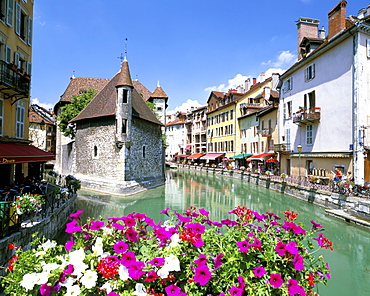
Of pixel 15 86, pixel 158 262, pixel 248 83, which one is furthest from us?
pixel 248 83

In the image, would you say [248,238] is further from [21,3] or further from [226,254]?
[21,3]

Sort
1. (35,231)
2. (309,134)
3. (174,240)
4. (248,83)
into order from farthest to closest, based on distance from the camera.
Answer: (248,83) → (309,134) → (35,231) → (174,240)

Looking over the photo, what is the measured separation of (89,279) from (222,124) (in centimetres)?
4308

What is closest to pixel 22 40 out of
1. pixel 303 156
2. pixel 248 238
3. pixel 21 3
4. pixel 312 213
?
pixel 21 3

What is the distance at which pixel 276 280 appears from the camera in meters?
2.51

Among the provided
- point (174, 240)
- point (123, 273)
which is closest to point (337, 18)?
point (174, 240)

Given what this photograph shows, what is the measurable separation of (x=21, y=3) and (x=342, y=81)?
18821 millimetres

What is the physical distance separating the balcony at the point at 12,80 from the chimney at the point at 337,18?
19.8m

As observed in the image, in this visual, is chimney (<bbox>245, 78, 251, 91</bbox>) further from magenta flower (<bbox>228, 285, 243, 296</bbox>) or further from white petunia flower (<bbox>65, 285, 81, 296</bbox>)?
white petunia flower (<bbox>65, 285, 81, 296</bbox>)

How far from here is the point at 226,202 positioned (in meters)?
18.0

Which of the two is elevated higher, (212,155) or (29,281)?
(212,155)

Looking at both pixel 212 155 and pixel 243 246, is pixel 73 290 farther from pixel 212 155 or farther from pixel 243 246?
pixel 212 155

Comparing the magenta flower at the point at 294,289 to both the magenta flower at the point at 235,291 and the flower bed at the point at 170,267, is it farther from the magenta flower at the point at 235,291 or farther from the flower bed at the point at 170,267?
the magenta flower at the point at 235,291

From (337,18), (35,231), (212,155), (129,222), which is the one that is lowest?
(35,231)
